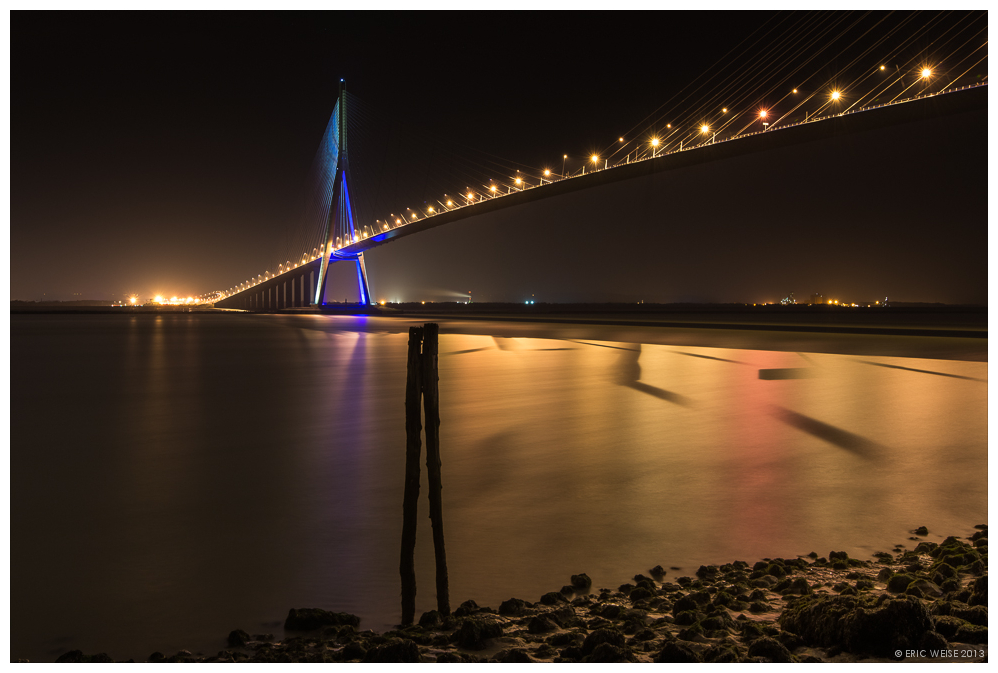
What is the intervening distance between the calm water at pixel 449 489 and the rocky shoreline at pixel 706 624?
0.23 metres

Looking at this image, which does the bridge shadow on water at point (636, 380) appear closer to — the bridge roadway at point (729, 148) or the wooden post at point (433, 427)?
the wooden post at point (433, 427)

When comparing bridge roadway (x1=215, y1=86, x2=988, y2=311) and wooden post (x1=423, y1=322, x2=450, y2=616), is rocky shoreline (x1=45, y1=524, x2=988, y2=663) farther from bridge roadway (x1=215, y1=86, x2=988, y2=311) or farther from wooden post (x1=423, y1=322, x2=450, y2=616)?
bridge roadway (x1=215, y1=86, x2=988, y2=311)

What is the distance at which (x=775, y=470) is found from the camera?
6.05 metres

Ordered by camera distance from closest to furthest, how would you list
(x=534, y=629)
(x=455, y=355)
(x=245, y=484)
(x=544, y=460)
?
(x=534, y=629), (x=245, y=484), (x=544, y=460), (x=455, y=355)

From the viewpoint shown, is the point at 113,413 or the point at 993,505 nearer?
the point at 993,505

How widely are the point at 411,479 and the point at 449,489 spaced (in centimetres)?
192

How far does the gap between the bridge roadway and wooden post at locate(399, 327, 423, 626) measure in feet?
58.5

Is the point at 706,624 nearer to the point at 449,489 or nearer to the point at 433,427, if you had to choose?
the point at 433,427

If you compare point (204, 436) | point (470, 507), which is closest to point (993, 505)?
point (470, 507)

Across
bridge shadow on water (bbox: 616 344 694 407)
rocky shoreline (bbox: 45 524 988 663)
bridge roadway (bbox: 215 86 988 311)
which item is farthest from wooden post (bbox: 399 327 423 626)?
bridge roadway (bbox: 215 86 988 311)

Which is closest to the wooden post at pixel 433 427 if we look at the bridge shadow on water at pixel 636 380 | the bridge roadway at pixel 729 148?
the bridge shadow on water at pixel 636 380

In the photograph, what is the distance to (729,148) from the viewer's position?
80.9 feet

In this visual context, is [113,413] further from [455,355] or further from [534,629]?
[455,355]

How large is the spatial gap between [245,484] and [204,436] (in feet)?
8.30
